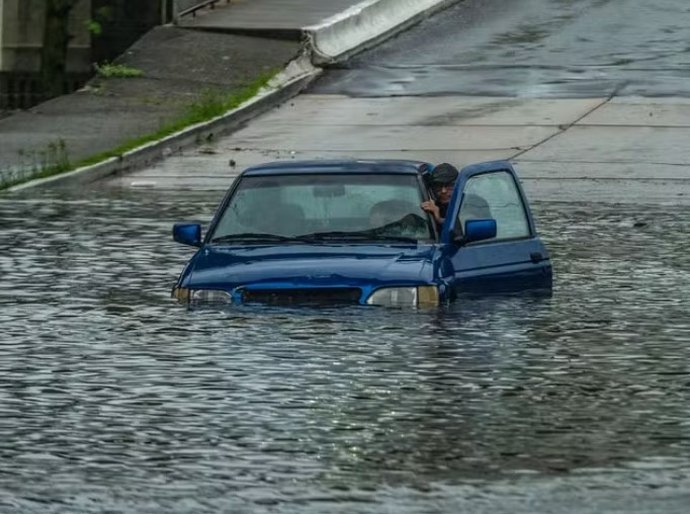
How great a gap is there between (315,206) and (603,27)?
25244 millimetres

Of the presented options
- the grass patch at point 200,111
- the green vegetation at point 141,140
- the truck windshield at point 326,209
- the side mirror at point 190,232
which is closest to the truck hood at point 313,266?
the truck windshield at point 326,209

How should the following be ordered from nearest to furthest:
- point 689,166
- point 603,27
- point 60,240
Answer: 1. point 60,240
2. point 689,166
3. point 603,27

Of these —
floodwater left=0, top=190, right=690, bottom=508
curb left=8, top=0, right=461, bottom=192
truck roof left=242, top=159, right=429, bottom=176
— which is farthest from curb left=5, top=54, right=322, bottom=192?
truck roof left=242, top=159, right=429, bottom=176

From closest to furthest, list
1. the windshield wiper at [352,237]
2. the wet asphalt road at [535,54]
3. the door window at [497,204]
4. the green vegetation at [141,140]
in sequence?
the windshield wiper at [352,237]
the door window at [497,204]
the green vegetation at [141,140]
the wet asphalt road at [535,54]

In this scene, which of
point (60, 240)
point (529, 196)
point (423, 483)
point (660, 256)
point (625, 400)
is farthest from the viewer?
point (529, 196)

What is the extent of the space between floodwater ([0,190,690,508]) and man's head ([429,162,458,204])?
34.1 inches

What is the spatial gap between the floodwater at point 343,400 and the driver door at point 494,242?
0.20m

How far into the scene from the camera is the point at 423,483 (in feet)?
30.6

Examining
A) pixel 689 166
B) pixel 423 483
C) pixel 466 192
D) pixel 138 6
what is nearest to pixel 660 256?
pixel 466 192

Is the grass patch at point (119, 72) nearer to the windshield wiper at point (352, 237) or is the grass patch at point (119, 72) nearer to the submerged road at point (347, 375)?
→ the submerged road at point (347, 375)

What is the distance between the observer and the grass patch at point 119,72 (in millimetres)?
35094

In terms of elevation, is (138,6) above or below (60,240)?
above

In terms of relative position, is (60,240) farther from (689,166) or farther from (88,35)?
(88,35)

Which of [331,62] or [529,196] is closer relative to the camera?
[529,196]
